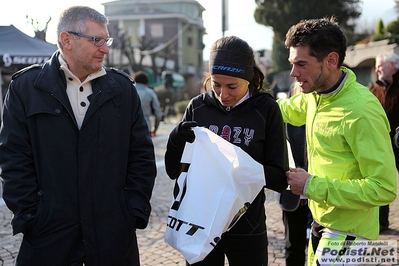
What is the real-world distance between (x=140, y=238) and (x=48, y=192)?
3193mm

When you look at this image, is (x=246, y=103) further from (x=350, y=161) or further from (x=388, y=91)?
(x=388, y=91)

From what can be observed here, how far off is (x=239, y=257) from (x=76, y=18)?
1593mm

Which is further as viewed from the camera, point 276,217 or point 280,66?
point 280,66

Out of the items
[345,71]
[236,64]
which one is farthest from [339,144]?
[236,64]

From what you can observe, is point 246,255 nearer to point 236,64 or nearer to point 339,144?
point 339,144

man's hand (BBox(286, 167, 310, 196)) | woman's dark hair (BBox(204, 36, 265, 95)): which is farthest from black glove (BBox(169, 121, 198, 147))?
man's hand (BBox(286, 167, 310, 196))

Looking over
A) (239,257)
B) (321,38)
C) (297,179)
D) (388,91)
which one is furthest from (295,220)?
(388,91)

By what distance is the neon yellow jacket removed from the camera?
2.19 meters

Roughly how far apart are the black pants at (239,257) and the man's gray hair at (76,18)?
4.76 ft

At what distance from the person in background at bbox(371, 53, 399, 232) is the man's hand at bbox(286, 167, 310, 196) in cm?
323

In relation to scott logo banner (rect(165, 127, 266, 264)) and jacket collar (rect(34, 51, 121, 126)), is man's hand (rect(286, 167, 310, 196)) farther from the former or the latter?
jacket collar (rect(34, 51, 121, 126))

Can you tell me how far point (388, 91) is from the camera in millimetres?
5434

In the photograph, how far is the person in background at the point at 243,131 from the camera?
8.11 ft

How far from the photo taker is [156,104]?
10062 mm
